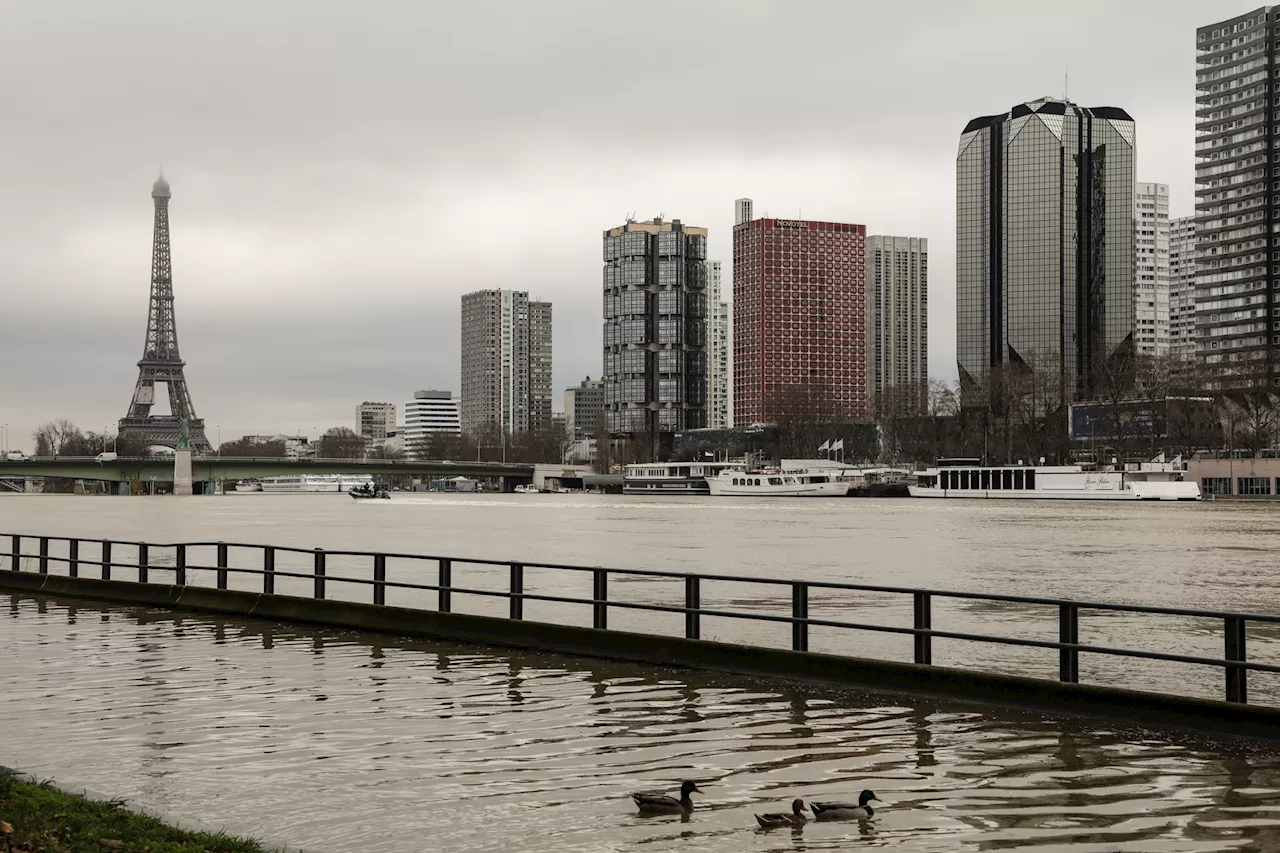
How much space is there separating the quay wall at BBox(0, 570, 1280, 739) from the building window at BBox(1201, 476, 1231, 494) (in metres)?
173

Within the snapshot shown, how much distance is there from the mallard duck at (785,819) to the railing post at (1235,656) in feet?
19.5

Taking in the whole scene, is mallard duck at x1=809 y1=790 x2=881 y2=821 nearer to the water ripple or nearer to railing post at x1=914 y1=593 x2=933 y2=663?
the water ripple

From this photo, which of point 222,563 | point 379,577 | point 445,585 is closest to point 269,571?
point 222,563

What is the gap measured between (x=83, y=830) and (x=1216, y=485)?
190609 millimetres

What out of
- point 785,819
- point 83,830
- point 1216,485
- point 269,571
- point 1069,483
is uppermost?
point 269,571

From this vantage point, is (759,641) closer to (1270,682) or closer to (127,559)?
(1270,682)

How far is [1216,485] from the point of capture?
18238 centimetres

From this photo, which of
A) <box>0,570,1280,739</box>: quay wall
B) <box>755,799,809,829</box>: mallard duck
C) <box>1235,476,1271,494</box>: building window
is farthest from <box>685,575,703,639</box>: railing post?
<box>1235,476,1271,494</box>: building window

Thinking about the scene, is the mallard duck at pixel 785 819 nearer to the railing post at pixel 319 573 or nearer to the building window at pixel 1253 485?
the railing post at pixel 319 573

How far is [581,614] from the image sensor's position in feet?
113

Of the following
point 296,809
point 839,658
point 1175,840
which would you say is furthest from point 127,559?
point 1175,840

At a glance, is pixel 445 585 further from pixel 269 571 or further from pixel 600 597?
pixel 269 571

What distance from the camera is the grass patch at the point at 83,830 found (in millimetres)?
9297

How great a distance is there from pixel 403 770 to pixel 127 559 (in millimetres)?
52201
